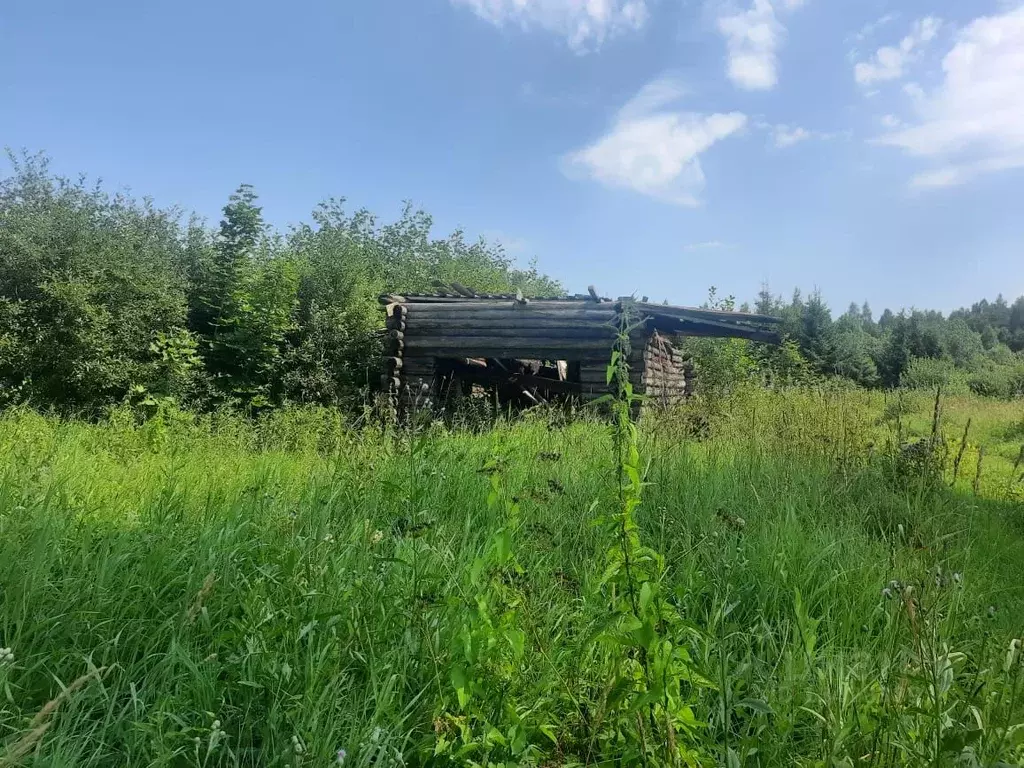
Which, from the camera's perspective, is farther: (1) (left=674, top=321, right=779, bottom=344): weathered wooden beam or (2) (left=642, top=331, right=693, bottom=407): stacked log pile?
(2) (left=642, top=331, right=693, bottom=407): stacked log pile

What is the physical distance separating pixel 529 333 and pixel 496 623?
29.8 ft

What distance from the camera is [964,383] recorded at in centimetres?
2798

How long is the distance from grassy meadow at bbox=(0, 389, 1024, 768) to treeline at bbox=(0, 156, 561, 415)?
805 cm

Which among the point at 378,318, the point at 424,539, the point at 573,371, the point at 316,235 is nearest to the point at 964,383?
the point at 573,371

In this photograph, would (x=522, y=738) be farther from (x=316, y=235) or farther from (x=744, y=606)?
(x=316, y=235)

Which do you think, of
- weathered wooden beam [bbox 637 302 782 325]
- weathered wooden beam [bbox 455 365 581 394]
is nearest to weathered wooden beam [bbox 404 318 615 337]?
weathered wooden beam [bbox 637 302 782 325]

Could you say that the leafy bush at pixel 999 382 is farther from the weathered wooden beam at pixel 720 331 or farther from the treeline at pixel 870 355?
the weathered wooden beam at pixel 720 331

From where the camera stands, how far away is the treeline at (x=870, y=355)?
21219 mm

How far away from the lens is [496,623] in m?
2.17

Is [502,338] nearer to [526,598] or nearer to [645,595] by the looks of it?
[526,598]

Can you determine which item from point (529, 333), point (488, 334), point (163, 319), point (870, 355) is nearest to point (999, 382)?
point (870, 355)

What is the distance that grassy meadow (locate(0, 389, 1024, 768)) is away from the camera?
5.93 ft

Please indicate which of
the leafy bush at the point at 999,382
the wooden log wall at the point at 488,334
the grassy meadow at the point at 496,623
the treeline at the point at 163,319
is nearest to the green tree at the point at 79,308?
the treeline at the point at 163,319

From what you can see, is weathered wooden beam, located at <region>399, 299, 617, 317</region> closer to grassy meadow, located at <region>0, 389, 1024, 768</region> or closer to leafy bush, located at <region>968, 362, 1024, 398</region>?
grassy meadow, located at <region>0, 389, 1024, 768</region>
